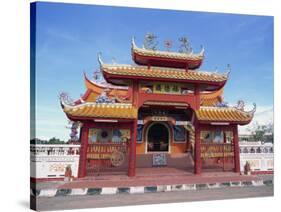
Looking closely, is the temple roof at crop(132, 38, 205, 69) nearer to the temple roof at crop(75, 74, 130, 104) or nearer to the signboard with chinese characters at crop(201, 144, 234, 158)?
the temple roof at crop(75, 74, 130, 104)

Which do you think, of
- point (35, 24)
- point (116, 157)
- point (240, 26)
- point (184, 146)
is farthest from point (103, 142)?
point (240, 26)

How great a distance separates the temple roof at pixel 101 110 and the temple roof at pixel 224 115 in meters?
1.46

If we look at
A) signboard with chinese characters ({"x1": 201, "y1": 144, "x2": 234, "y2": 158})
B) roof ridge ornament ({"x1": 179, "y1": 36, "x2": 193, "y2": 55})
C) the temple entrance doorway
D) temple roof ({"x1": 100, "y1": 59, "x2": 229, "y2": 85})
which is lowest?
signboard with chinese characters ({"x1": 201, "y1": 144, "x2": 234, "y2": 158})

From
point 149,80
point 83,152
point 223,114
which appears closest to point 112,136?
point 83,152

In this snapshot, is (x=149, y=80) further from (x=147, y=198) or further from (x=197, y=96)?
(x=147, y=198)

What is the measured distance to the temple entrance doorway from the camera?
456 inches

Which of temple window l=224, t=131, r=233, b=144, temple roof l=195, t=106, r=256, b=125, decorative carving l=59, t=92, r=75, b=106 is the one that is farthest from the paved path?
decorative carving l=59, t=92, r=75, b=106

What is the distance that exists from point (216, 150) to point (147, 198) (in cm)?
200

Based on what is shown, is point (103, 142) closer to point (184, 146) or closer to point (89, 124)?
point (89, 124)

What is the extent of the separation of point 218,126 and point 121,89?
2.24m

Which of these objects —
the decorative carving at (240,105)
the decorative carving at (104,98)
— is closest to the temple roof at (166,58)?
the decorative carving at (104,98)

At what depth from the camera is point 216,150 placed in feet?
38.6

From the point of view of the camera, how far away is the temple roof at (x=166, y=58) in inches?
432

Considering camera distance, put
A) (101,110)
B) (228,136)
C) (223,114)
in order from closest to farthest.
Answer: (101,110), (223,114), (228,136)
